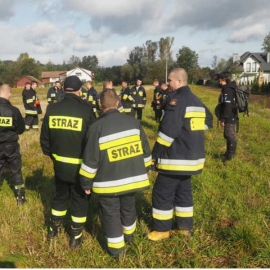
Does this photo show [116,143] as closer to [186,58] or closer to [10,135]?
[10,135]

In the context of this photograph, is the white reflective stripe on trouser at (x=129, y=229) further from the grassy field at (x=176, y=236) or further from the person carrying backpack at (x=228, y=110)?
the person carrying backpack at (x=228, y=110)

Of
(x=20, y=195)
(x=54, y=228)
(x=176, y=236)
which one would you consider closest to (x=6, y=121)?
(x=20, y=195)

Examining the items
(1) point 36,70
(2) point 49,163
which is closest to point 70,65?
(1) point 36,70

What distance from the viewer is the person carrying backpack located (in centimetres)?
705

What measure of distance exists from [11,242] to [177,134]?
2.51 metres

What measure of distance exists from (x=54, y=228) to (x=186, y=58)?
87.2m

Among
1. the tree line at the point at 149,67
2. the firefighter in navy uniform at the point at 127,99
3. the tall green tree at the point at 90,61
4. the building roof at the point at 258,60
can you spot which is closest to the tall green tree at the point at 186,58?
the tree line at the point at 149,67

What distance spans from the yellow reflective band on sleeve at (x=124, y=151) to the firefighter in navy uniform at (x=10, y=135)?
8.01 feet

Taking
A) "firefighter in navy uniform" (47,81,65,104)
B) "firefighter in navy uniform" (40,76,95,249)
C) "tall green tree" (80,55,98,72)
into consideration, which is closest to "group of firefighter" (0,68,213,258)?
"firefighter in navy uniform" (40,76,95,249)

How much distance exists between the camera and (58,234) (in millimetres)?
3959

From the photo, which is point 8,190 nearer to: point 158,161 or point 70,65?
point 158,161

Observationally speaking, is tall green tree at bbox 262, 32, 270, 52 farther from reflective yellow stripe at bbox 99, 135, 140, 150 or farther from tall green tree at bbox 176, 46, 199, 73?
reflective yellow stripe at bbox 99, 135, 140, 150

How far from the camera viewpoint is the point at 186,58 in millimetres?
86688

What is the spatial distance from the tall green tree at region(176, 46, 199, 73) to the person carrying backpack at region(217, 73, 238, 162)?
269 ft
